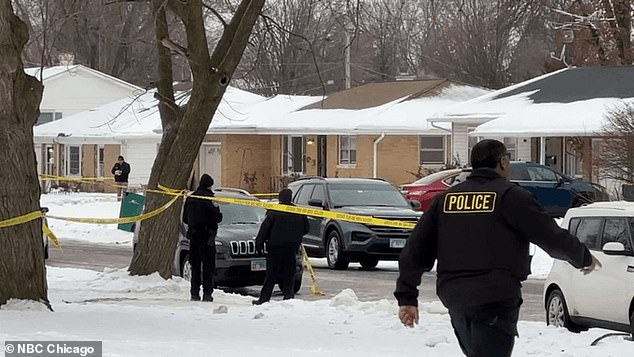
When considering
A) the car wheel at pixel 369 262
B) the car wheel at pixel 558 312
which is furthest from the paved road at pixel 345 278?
the car wheel at pixel 558 312

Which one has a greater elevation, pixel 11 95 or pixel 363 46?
pixel 363 46

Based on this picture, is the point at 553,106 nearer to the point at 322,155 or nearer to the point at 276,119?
the point at 322,155

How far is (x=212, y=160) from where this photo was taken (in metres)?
49.0

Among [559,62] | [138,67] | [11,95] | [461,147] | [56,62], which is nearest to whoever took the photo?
[11,95]

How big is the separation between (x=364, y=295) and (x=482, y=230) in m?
10.9

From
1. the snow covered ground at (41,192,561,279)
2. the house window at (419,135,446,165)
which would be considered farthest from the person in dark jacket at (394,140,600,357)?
the house window at (419,135,446,165)

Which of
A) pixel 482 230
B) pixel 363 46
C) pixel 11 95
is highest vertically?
pixel 363 46

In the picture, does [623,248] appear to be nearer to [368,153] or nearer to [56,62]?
[368,153]

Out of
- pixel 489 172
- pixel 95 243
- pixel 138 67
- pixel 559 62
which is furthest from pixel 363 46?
pixel 489 172

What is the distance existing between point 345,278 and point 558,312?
739 cm

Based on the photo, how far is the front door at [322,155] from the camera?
45.7 meters

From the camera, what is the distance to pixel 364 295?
58.0 ft

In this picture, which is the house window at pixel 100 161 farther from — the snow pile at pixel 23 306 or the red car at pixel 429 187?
the snow pile at pixel 23 306

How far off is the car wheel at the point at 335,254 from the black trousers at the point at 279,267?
23.5 feet
